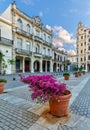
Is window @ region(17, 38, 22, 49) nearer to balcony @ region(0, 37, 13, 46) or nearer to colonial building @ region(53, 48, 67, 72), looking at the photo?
balcony @ region(0, 37, 13, 46)

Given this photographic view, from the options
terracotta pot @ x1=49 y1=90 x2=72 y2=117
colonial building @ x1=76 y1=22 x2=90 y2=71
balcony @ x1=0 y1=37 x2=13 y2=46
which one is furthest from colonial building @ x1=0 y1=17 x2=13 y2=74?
colonial building @ x1=76 y1=22 x2=90 y2=71

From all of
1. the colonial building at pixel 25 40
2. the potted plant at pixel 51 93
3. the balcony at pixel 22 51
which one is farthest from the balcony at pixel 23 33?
the potted plant at pixel 51 93

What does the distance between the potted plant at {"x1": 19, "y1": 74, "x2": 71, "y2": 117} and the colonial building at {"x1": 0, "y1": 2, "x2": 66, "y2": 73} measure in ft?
53.8

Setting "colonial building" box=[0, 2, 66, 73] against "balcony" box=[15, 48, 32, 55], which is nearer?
"colonial building" box=[0, 2, 66, 73]

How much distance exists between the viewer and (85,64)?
49.3 meters

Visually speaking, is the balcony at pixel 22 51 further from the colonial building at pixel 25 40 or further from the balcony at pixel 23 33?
the balcony at pixel 23 33

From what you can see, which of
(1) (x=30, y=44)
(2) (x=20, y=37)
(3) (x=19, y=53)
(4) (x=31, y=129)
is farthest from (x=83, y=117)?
(1) (x=30, y=44)

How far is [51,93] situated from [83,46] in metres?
50.2

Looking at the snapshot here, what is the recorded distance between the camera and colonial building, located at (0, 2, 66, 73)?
2015 centimetres

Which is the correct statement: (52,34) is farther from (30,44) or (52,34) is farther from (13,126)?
(13,126)

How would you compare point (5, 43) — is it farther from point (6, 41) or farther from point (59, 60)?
point (59, 60)

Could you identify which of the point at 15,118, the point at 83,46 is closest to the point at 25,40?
the point at 15,118

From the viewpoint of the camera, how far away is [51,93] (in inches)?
124

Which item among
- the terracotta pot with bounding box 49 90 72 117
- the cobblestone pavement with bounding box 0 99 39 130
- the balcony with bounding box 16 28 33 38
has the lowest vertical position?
the cobblestone pavement with bounding box 0 99 39 130
